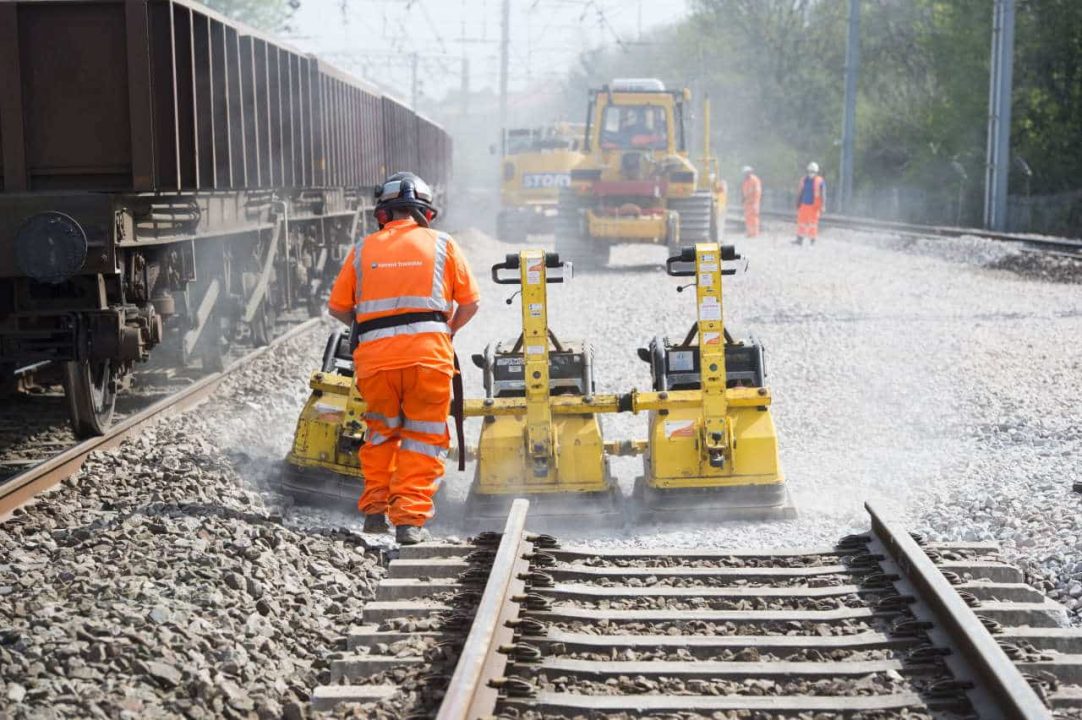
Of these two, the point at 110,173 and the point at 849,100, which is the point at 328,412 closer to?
the point at 110,173

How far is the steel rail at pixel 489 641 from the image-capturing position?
4.14m

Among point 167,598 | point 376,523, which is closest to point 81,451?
→ point 376,523

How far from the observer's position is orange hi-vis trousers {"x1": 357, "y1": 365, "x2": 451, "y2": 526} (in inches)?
256

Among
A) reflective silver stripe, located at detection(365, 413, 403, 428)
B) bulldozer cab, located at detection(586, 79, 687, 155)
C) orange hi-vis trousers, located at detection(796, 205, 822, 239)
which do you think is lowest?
reflective silver stripe, located at detection(365, 413, 403, 428)

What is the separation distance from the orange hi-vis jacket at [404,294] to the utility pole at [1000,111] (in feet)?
86.8

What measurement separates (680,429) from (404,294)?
1756 millimetres

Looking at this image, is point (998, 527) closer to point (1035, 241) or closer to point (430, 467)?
point (430, 467)

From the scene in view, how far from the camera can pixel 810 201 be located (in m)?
29.3

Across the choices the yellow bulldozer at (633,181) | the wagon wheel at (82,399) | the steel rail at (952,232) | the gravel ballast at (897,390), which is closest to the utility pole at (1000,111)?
the steel rail at (952,232)

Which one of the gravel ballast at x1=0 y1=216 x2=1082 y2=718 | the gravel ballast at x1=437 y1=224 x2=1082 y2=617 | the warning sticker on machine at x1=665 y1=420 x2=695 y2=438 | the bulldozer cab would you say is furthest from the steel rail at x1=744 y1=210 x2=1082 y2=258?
the warning sticker on machine at x1=665 y1=420 x2=695 y2=438

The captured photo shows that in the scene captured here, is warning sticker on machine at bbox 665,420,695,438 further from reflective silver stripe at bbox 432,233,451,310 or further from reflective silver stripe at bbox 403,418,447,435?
reflective silver stripe at bbox 432,233,451,310

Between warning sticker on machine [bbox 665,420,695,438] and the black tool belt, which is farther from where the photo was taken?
warning sticker on machine [bbox 665,420,695,438]

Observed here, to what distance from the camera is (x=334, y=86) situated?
685 inches

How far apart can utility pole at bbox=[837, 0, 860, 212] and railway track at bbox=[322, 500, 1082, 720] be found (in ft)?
125
